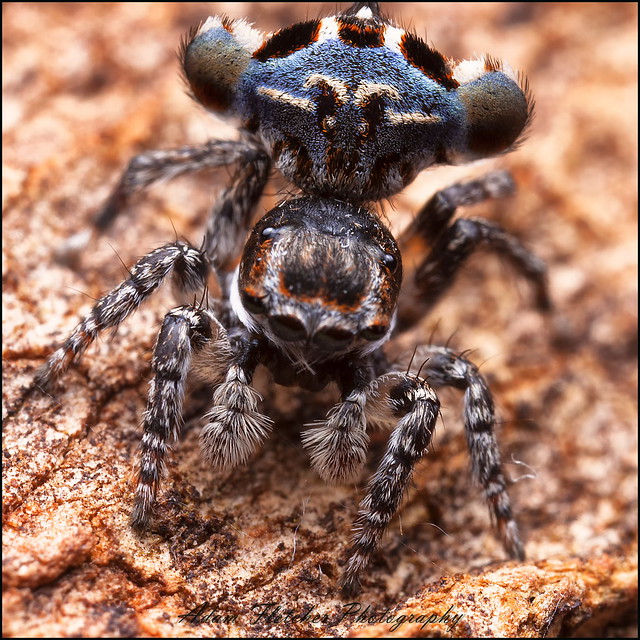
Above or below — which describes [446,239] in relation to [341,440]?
above

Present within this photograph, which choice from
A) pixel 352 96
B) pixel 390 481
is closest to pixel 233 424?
pixel 390 481

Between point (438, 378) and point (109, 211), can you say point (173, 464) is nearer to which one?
point (438, 378)

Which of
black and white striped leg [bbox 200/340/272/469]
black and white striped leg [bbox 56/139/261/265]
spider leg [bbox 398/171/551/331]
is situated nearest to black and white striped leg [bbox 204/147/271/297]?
black and white striped leg [bbox 56/139/261/265]

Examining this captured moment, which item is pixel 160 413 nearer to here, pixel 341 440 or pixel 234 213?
pixel 341 440

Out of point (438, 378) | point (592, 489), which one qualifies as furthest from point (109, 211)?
point (592, 489)

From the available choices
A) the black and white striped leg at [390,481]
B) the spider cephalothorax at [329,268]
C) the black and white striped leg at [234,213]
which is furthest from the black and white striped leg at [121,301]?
the black and white striped leg at [390,481]

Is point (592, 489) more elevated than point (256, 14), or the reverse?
point (256, 14)

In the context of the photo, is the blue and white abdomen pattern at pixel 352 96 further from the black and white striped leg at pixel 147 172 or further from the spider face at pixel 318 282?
the black and white striped leg at pixel 147 172

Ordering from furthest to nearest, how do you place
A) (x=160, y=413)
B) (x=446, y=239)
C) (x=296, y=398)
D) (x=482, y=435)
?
(x=446, y=239)
(x=296, y=398)
(x=482, y=435)
(x=160, y=413)
